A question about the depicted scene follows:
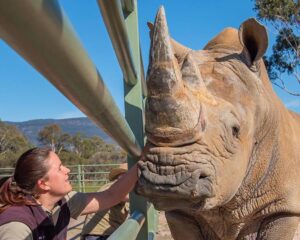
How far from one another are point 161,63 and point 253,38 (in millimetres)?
907

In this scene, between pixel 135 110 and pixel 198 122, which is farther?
pixel 135 110

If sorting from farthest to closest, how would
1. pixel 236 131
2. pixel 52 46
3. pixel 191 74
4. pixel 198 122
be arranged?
pixel 236 131 → pixel 191 74 → pixel 198 122 → pixel 52 46

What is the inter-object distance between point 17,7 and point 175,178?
1160 millimetres

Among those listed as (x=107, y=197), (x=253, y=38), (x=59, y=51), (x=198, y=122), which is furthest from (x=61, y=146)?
(x=59, y=51)

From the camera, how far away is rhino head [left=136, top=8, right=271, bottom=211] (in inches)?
57.1

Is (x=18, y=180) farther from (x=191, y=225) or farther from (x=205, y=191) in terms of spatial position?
(x=191, y=225)

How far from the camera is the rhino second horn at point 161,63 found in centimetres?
143

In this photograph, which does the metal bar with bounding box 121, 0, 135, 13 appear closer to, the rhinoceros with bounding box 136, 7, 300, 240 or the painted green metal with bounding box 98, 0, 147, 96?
the painted green metal with bounding box 98, 0, 147, 96

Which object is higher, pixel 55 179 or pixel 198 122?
pixel 198 122

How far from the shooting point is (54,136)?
45.2 m

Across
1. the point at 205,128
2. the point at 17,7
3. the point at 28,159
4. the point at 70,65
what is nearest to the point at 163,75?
the point at 205,128

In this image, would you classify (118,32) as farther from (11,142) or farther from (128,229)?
(11,142)

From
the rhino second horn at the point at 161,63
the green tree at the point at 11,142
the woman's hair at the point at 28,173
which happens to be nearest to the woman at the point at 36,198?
the woman's hair at the point at 28,173

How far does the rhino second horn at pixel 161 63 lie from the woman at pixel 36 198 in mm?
546
